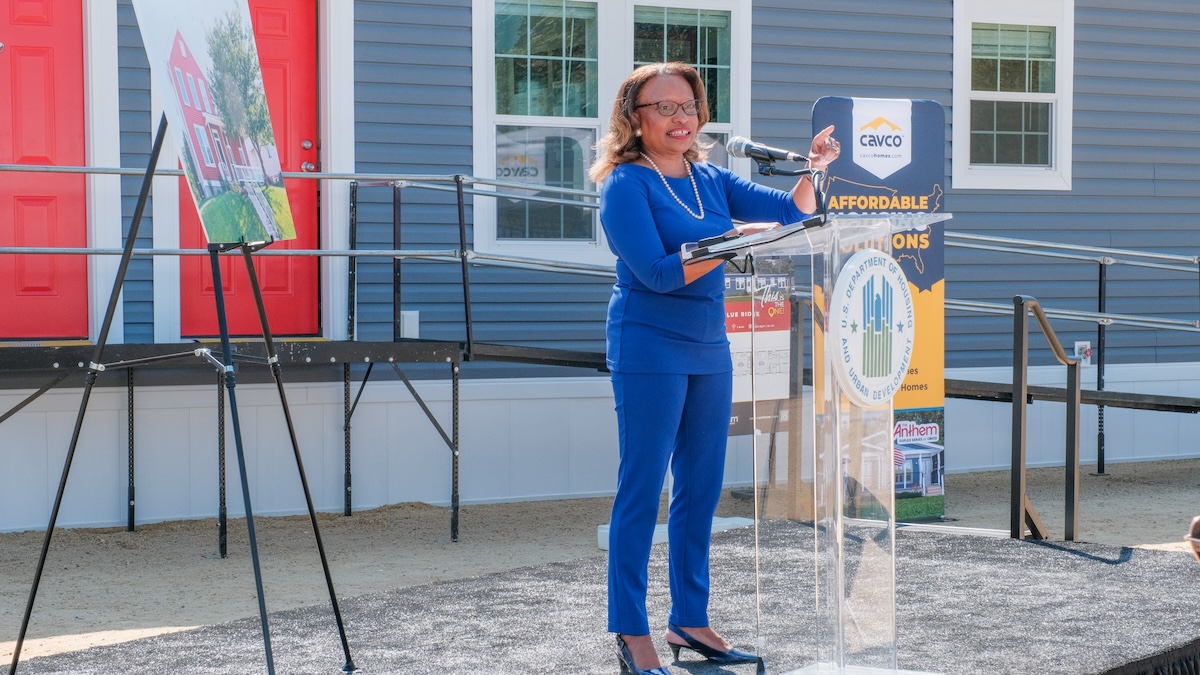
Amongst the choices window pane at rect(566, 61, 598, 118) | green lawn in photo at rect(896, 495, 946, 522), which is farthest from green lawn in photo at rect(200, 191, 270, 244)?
window pane at rect(566, 61, 598, 118)

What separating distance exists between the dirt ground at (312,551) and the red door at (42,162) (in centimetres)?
112

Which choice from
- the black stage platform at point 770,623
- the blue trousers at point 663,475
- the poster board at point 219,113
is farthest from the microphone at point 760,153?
the poster board at point 219,113

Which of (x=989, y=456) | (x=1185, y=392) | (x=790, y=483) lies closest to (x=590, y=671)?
(x=790, y=483)

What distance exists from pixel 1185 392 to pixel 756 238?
7090 mm

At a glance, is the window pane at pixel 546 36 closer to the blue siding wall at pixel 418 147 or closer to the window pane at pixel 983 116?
the blue siding wall at pixel 418 147

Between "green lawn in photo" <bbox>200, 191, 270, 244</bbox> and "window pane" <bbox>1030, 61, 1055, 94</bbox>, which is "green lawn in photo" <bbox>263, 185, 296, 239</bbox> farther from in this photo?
"window pane" <bbox>1030, 61, 1055, 94</bbox>

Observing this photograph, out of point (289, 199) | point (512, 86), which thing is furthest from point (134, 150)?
point (512, 86)

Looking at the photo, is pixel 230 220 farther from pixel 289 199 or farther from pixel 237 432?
pixel 289 199

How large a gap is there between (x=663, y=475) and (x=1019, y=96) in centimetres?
608

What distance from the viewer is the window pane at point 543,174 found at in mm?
7477

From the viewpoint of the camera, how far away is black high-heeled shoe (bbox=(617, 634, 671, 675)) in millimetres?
3352

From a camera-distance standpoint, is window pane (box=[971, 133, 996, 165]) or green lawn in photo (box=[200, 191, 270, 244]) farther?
window pane (box=[971, 133, 996, 165])

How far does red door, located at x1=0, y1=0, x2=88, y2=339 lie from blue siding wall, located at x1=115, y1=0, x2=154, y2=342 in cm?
20

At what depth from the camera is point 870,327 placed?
3064 mm
